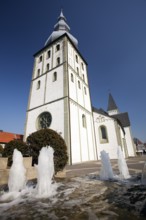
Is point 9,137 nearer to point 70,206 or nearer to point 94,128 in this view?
point 94,128

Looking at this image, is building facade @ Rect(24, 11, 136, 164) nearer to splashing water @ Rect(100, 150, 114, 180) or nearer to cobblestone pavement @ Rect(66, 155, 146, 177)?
cobblestone pavement @ Rect(66, 155, 146, 177)

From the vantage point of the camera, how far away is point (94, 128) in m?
20.0

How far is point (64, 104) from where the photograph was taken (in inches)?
604

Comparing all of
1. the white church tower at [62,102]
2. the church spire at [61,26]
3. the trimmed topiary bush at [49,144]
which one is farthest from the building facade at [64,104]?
the church spire at [61,26]

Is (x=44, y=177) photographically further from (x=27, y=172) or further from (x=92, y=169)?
(x=92, y=169)

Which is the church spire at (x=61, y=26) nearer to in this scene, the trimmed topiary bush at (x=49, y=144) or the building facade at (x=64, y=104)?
the building facade at (x=64, y=104)

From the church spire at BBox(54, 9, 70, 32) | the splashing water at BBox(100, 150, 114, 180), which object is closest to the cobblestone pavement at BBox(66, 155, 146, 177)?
the splashing water at BBox(100, 150, 114, 180)

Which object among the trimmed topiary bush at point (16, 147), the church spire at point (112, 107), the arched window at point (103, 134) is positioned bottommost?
the trimmed topiary bush at point (16, 147)

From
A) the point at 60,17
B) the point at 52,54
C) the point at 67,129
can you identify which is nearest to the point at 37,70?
the point at 52,54

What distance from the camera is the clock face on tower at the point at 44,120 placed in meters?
16.5

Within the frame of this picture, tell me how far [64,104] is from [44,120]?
13.1 ft

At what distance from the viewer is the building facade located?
14.8m

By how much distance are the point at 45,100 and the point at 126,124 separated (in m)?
23.8

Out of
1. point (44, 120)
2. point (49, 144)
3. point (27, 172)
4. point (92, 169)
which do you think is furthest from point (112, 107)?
point (27, 172)
